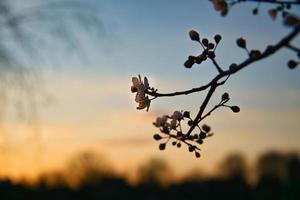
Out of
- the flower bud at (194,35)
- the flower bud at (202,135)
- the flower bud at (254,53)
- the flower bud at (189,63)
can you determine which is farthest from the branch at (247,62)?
the flower bud at (202,135)

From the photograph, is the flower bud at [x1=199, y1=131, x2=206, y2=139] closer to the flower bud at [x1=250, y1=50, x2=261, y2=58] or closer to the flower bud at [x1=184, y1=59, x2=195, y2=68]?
the flower bud at [x1=184, y1=59, x2=195, y2=68]

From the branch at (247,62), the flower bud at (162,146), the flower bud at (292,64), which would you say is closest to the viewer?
the branch at (247,62)

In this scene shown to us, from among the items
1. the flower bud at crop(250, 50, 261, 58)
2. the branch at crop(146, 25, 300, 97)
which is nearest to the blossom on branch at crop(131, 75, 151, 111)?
the branch at crop(146, 25, 300, 97)

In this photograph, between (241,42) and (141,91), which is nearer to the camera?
(241,42)

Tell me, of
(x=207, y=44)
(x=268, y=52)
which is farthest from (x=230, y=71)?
(x=207, y=44)

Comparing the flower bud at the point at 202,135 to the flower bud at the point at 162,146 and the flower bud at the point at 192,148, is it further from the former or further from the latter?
the flower bud at the point at 162,146

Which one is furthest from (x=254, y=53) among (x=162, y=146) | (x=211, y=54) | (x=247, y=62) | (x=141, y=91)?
(x=162, y=146)

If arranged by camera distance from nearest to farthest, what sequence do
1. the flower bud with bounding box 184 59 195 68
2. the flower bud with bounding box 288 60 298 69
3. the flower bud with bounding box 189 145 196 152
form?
the flower bud with bounding box 288 60 298 69, the flower bud with bounding box 184 59 195 68, the flower bud with bounding box 189 145 196 152

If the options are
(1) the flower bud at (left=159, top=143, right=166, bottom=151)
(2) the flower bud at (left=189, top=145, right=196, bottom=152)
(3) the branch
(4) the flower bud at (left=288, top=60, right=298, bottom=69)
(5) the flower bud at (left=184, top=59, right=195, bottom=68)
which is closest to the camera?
(3) the branch

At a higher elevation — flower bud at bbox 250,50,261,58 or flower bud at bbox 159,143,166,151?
flower bud at bbox 159,143,166,151

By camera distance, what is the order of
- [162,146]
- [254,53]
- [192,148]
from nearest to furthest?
[254,53] → [192,148] → [162,146]

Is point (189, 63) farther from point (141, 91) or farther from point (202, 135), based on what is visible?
point (202, 135)
